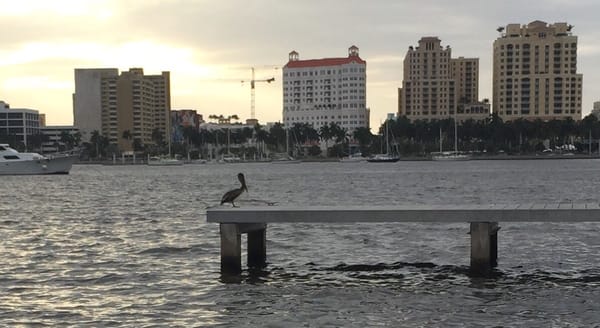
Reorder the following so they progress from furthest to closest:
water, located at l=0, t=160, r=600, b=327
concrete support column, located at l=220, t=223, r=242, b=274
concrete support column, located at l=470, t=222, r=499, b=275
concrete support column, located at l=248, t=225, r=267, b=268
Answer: concrete support column, located at l=248, t=225, r=267, b=268 < concrete support column, located at l=220, t=223, r=242, b=274 < concrete support column, located at l=470, t=222, r=499, b=275 < water, located at l=0, t=160, r=600, b=327

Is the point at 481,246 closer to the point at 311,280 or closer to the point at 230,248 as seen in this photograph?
the point at 311,280

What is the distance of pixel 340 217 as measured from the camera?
2034cm

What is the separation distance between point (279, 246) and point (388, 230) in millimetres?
7064

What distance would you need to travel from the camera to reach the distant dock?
1961 cm

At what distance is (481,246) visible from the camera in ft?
67.1

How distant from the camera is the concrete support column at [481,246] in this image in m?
20.1

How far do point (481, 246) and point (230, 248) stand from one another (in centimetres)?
773

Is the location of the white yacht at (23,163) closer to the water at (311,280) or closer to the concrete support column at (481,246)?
the water at (311,280)

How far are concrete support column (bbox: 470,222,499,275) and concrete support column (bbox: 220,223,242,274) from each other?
7.17m

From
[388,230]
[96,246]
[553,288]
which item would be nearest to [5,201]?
[96,246]

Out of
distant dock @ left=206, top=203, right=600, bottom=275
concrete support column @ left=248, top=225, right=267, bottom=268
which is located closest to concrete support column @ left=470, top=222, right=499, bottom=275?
distant dock @ left=206, top=203, right=600, bottom=275

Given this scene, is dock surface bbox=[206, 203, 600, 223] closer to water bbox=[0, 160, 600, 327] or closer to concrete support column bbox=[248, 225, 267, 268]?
water bbox=[0, 160, 600, 327]

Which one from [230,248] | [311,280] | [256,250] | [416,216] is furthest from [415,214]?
[256,250]

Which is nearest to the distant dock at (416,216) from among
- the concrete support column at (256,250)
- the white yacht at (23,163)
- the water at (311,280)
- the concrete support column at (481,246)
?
the concrete support column at (481,246)
